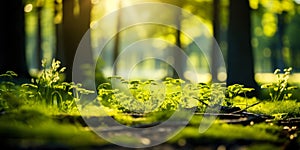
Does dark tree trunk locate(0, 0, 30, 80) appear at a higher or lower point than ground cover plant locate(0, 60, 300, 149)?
higher

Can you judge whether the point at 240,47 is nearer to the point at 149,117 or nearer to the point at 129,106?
the point at 129,106

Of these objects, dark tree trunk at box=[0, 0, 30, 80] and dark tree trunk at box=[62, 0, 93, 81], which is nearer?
dark tree trunk at box=[62, 0, 93, 81]

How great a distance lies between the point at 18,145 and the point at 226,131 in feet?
7.02

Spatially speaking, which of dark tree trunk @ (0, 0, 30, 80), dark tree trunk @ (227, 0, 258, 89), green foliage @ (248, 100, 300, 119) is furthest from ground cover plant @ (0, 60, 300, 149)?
dark tree trunk @ (0, 0, 30, 80)

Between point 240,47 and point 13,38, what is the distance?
20.8 ft

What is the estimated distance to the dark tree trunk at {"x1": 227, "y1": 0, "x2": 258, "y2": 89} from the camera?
1138cm

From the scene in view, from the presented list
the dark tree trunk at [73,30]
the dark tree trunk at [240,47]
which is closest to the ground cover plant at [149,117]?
the dark tree trunk at [240,47]

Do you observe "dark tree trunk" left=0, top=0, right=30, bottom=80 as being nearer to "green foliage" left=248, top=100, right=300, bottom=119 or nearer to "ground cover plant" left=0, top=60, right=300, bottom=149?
"ground cover plant" left=0, top=60, right=300, bottom=149

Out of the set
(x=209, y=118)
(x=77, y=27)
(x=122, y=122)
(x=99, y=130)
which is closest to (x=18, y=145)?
(x=99, y=130)

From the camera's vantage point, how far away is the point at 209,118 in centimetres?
562

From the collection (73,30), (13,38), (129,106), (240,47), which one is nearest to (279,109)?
(129,106)

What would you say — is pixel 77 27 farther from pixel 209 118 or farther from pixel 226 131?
pixel 226 131

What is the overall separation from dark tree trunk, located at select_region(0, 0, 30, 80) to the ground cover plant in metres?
5.36

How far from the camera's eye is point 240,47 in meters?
11.5
